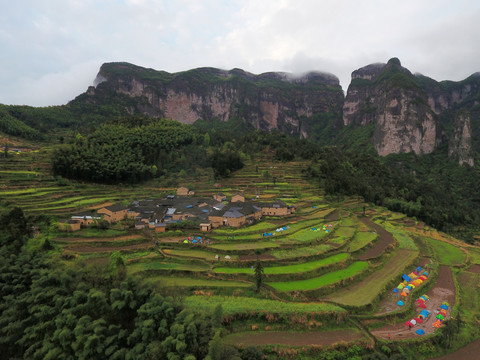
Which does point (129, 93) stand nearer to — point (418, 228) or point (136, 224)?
point (136, 224)

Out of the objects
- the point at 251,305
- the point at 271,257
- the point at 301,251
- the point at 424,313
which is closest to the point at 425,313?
the point at 424,313

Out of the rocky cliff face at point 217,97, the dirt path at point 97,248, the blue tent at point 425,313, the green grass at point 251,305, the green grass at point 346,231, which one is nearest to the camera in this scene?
the green grass at point 251,305

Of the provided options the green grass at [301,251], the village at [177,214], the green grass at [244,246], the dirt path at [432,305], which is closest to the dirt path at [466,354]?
the dirt path at [432,305]

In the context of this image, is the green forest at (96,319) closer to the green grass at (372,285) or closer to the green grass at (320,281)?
the green grass at (320,281)

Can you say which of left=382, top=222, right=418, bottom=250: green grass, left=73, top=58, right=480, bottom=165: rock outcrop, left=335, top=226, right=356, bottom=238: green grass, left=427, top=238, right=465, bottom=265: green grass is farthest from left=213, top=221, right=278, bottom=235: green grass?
left=73, top=58, right=480, bottom=165: rock outcrop

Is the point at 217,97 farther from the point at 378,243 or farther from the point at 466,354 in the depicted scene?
the point at 466,354

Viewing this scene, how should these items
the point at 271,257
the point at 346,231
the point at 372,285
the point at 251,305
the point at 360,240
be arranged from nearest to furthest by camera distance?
the point at 251,305 < the point at 372,285 < the point at 271,257 < the point at 360,240 < the point at 346,231


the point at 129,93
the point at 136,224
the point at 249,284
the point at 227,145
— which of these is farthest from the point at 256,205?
the point at 129,93
